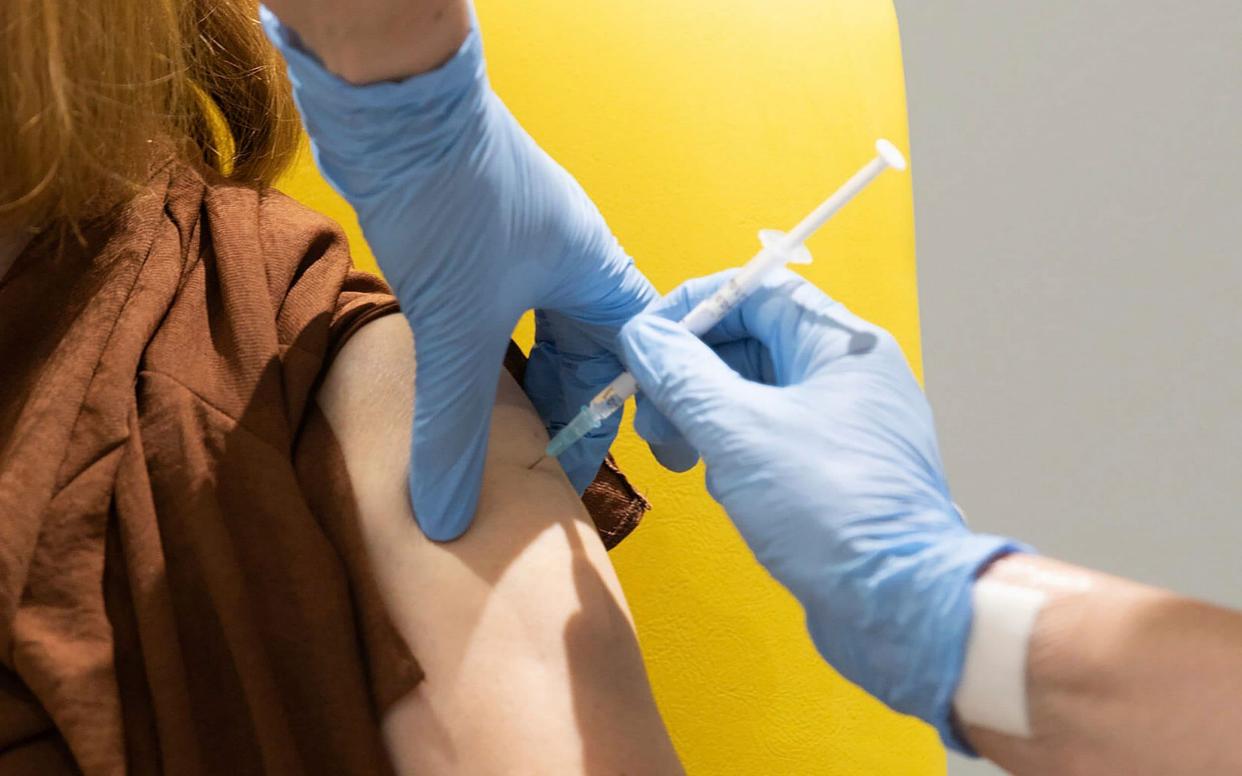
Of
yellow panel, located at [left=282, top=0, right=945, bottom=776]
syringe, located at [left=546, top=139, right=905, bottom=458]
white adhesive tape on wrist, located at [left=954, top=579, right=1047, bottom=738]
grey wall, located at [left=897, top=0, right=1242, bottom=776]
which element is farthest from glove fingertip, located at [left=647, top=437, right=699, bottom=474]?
grey wall, located at [left=897, top=0, right=1242, bottom=776]

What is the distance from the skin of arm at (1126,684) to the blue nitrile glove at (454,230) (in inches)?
15.3

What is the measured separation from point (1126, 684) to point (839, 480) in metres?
0.20

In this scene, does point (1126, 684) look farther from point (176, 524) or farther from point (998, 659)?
point (176, 524)

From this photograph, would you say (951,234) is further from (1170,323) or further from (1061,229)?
(1170,323)

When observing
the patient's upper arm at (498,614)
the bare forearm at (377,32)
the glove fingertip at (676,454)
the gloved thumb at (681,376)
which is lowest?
the patient's upper arm at (498,614)

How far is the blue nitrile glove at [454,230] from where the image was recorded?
0.67 metres

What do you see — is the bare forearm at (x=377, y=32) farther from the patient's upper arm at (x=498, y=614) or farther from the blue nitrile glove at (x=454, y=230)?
the patient's upper arm at (x=498, y=614)

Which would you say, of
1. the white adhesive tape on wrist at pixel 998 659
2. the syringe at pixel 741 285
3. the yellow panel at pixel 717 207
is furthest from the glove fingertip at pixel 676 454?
the white adhesive tape on wrist at pixel 998 659

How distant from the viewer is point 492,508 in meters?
0.83

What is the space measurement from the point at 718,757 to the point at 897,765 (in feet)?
0.69

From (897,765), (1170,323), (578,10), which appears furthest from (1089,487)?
(578,10)

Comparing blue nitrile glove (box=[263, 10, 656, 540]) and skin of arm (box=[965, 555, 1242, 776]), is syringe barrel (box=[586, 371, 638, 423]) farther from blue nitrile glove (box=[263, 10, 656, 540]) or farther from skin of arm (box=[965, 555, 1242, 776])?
skin of arm (box=[965, 555, 1242, 776])

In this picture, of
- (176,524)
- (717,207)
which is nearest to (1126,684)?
(176,524)

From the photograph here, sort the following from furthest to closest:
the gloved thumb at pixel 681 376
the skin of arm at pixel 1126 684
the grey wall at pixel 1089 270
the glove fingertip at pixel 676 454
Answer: the grey wall at pixel 1089 270 → the glove fingertip at pixel 676 454 → the gloved thumb at pixel 681 376 → the skin of arm at pixel 1126 684
